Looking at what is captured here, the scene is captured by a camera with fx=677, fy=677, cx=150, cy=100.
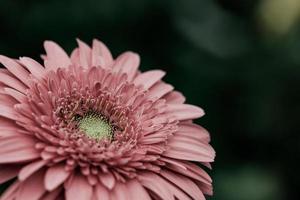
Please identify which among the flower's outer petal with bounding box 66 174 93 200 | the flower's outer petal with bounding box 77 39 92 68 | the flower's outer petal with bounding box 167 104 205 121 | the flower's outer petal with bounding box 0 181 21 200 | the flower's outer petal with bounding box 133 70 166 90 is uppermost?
the flower's outer petal with bounding box 77 39 92 68

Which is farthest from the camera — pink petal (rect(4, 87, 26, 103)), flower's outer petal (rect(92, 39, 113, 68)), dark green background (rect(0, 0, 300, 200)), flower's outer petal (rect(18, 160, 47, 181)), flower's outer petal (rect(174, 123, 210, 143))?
dark green background (rect(0, 0, 300, 200))

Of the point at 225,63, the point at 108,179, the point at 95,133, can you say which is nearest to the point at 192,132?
the point at 95,133

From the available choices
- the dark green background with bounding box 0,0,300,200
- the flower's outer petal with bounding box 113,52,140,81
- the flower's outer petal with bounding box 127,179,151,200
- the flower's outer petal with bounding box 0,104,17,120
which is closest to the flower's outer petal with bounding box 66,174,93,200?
the flower's outer petal with bounding box 127,179,151,200

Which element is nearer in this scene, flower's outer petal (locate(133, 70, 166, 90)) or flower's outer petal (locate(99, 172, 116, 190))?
flower's outer petal (locate(99, 172, 116, 190))

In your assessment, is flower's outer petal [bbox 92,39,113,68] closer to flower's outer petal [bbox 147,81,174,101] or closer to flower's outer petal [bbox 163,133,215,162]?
flower's outer petal [bbox 147,81,174,101]

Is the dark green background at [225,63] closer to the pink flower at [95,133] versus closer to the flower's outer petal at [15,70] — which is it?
the pink flower at [95,133]

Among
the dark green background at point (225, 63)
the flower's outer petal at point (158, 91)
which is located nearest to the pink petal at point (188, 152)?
the flower's outer petal at point (158, 91)

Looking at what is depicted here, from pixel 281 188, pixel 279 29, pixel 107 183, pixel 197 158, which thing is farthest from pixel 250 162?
pixel 107 183

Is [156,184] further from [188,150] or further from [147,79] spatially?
[147,79]
